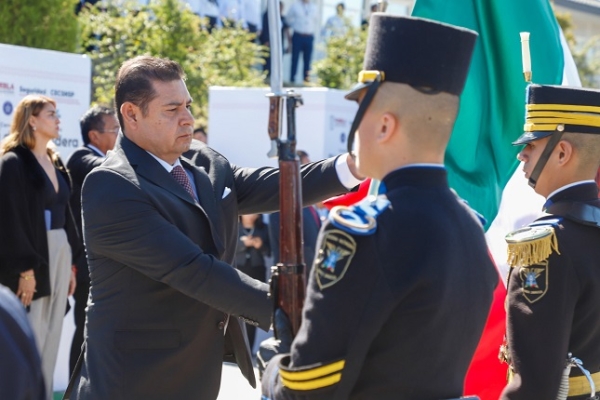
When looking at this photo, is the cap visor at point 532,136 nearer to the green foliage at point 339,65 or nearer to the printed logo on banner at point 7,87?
the printed logo on banner at point 7,87

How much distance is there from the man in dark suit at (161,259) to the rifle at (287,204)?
0.59 m

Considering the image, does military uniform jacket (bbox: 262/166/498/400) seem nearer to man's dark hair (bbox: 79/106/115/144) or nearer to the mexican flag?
the mexican flag

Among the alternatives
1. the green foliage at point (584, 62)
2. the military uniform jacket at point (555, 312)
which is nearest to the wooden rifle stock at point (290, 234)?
the military uniform jacket at point (555, 312)

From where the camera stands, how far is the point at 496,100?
4.80 metres

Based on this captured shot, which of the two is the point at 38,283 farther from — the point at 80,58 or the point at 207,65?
the point at 207,65

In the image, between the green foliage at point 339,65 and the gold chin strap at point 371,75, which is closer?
the gold chin strap at point 371,75

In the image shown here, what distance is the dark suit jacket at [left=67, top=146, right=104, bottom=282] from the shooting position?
7074 millimetres

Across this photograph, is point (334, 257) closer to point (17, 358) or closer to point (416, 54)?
point (416, 54)

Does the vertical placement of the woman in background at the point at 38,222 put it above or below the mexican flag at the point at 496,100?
below

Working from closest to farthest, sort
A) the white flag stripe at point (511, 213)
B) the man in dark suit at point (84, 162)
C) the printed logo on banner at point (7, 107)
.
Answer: the white flag stripe at point (511, 213) → the printed logo on banner at point (7, 107) → the man in dark suit at point (84, 162)

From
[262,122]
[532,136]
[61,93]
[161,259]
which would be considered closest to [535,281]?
[532,136]

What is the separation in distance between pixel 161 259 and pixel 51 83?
428 cm

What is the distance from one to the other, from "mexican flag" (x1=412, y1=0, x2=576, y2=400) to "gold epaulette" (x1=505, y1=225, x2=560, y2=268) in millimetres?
1309

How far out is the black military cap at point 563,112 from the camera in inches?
128
